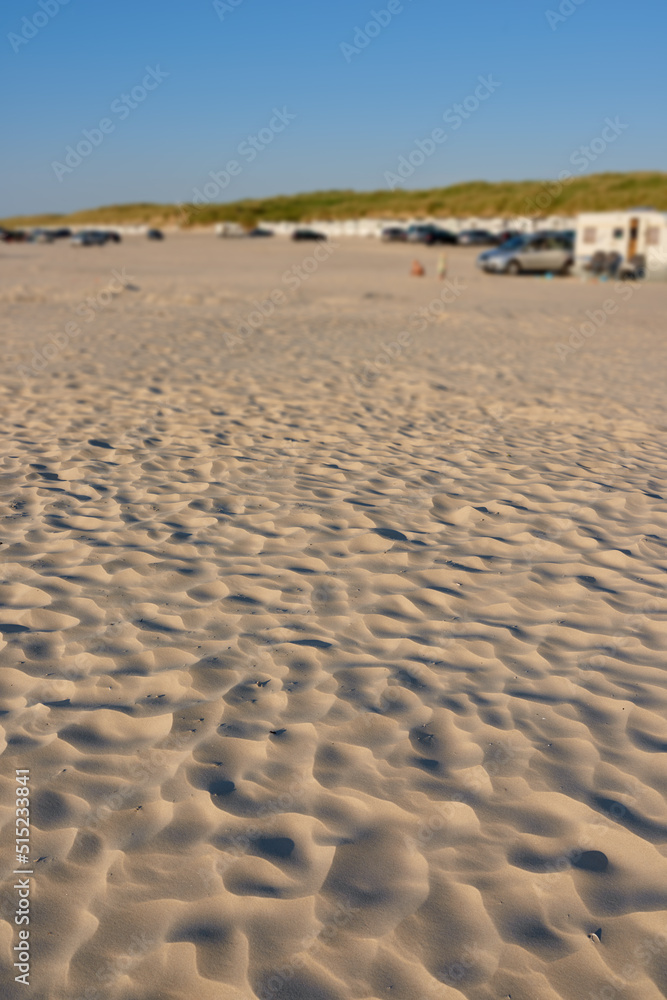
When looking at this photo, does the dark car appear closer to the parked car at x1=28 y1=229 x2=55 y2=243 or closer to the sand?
the parked car at x1=28 y1=229 x2=55 y2=243

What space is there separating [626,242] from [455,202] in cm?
5845

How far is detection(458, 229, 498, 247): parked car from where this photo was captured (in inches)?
1759

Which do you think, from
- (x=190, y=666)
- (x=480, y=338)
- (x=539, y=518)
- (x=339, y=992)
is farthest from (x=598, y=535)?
(x=480, y=338)

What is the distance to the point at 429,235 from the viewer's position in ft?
151

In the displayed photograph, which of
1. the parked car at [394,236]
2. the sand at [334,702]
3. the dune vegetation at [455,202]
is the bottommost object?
the sand at [334,702]

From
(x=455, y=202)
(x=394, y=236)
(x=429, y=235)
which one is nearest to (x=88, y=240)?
(x=394, y=236)

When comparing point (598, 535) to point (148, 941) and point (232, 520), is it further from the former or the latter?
point (148, 941)

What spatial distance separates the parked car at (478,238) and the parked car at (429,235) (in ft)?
3.75

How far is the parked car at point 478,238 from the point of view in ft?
147

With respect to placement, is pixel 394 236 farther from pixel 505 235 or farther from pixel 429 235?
pixel 505 235

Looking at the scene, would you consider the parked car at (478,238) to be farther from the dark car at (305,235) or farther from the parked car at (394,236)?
the dark car at (305,235)

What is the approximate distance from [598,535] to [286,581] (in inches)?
81.3

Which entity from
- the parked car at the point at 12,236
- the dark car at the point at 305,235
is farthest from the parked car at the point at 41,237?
the dark car at the point at 305,235

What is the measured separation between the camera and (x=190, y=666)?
3.48 m
